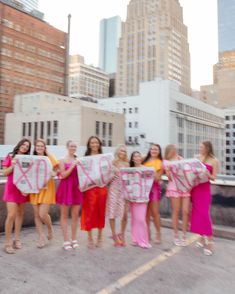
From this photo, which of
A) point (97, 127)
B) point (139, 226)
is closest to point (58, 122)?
point (97, 127)

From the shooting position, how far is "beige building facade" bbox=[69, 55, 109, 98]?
A: 147 m

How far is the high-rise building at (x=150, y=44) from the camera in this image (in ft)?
407

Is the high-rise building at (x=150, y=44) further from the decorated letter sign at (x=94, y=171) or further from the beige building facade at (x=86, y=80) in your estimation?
the decorated letter sign at (x=94, y=171)

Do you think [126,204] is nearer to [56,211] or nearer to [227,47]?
[56,211]

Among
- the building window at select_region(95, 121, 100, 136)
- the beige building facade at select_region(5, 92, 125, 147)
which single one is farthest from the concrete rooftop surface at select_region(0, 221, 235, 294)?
the building window at select_region(95, 121, 100, 136)

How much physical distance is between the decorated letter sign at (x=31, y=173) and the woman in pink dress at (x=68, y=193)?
0.27 m

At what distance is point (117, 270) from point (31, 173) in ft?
6.72

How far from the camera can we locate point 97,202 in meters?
5.04

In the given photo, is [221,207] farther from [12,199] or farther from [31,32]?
[31,32]

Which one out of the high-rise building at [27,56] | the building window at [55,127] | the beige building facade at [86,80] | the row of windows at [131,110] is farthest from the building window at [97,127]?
the beige building facade at [86,80]

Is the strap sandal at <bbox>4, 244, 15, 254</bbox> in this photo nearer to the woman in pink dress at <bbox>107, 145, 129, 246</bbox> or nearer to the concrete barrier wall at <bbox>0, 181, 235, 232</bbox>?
the concrete barrier wall at <bbox>0, 181, 235, 232</bbox>

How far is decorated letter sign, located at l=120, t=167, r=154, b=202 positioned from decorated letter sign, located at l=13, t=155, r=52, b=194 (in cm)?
129

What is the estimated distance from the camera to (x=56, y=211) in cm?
687

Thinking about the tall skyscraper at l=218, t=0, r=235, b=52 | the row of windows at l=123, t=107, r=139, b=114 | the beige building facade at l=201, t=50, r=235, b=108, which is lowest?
the row of windows at l=123, t=107, r=139, b=114
